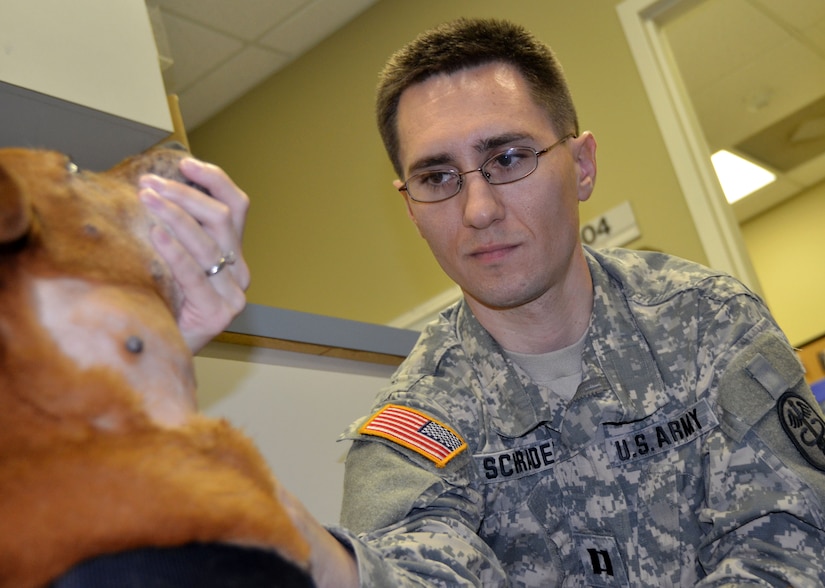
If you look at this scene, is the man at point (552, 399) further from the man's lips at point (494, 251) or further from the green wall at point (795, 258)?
the green wall at point (795, 258)

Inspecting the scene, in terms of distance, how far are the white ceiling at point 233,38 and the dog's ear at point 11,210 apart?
2.84 m

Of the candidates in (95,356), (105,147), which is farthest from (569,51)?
(95,356)

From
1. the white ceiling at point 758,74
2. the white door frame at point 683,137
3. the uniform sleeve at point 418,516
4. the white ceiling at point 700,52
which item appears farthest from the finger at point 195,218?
the white ceiling at point 758,74

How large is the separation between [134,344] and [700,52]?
4045 millimetres

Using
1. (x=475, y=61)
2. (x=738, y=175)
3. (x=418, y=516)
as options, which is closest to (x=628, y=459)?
(x=418, y=516)

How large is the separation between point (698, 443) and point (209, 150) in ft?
10.8

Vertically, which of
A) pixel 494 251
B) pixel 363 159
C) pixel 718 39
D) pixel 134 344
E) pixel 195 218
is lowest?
pixel 134 344

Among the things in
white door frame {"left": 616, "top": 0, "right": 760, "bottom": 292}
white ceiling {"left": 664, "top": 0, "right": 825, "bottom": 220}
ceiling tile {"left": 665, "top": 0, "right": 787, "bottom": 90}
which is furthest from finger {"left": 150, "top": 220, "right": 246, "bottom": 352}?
ceiling tile {"left": 665, "top": 0, "right": 787, "bottom": 90}

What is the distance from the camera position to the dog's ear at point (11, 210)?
0.45 m

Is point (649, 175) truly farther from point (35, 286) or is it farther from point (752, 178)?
point (752, 178)

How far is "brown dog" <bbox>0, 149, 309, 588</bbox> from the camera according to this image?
1.43ft

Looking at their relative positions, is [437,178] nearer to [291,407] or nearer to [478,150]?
[478,150]

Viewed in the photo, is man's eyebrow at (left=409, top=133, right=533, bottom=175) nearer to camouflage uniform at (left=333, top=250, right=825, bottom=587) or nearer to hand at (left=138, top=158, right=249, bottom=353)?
camouflage uniform at (left=333, top=250, right=825, bottom=587)

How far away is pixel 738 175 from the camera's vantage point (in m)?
5.80
